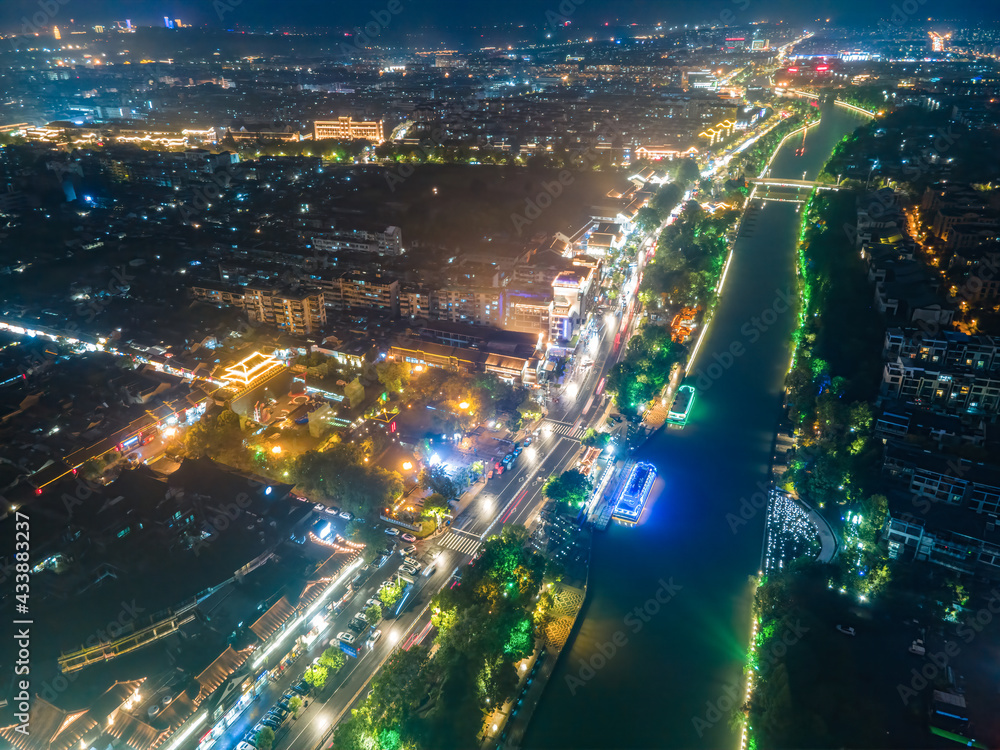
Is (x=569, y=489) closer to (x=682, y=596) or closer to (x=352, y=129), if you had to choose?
(x=682, y=596)

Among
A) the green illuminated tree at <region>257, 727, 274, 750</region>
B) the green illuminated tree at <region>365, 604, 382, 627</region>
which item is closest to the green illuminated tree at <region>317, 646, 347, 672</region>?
the green illuminated tree at <region>365, 604, 382, 627</region>

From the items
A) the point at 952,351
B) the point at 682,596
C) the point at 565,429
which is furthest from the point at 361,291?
the point at 952,351

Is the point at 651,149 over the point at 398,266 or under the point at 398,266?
over

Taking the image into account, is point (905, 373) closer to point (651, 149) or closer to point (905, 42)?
point (651, 149)

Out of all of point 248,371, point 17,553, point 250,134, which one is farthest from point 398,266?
point 250,134

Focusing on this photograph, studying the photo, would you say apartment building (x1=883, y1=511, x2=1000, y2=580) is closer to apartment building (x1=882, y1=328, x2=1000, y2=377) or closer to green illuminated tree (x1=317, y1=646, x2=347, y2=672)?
apartment building (x1=882, y1=328, x2=1000, y2=377)

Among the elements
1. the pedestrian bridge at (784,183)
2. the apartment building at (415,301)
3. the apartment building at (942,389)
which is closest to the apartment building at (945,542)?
the apartment building at (942,389)
